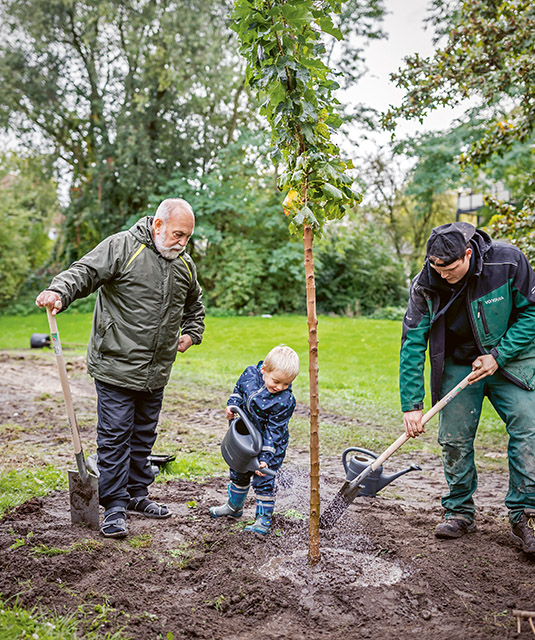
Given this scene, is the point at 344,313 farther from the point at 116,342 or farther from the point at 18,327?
the point at 116,342

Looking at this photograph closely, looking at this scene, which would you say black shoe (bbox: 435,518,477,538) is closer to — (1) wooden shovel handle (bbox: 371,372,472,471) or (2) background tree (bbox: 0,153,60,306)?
(1) wooden shovel handle (bbox: 371,372,472,471)

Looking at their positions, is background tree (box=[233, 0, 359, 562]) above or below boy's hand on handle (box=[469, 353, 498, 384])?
above

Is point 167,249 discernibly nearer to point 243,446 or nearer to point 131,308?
point 131,308

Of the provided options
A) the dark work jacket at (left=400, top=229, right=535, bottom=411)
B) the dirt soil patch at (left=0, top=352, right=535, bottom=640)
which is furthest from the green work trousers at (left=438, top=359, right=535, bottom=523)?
the dirt soil patch at (left=0, top=352, right=535, bottom=640)

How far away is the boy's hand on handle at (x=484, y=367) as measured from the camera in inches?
143

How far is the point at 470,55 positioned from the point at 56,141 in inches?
782

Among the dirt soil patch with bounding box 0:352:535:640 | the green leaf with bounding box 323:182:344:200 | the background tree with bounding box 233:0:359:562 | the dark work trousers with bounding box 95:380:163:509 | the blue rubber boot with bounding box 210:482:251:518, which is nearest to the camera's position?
the dirt soil patch with bounding box 0:352:535:640

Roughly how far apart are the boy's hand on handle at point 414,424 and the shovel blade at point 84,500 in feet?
6.40

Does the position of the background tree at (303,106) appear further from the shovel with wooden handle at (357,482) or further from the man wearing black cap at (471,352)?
the man wearing black cap at (471,352)

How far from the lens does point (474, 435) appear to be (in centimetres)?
394

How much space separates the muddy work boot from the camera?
3.48 meters

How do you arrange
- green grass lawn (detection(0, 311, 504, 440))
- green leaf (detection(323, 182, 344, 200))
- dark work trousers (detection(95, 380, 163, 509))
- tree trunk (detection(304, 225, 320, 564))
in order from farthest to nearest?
green grass lawn (detection(0, 311, 504, 440))
dark work trousers (detection(95, 380, 163, 509))
tree trunk (detection(304, 225, 320, 564))
green leaf (detection(323, 182, 344, 200))

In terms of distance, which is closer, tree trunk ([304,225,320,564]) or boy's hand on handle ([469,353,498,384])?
tree trunk ([304,225,320,564])

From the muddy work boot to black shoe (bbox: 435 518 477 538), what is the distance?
0.31 metres
